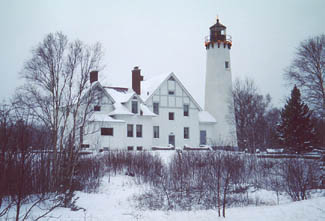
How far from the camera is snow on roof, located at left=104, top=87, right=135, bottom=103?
3588 cm

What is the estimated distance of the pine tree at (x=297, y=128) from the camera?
99.3ft

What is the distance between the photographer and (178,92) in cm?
Result: 4034

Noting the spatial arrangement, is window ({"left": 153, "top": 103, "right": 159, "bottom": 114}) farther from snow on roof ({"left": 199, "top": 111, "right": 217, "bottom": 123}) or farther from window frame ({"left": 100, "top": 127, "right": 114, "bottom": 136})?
window frame ({"left": 100, "top": 127, "right": 114, "bottom": 136})

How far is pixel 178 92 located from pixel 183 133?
4.77 m

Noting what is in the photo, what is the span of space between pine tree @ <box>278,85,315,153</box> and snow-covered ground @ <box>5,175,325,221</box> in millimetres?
13351

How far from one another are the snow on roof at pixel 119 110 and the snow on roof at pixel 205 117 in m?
10.1

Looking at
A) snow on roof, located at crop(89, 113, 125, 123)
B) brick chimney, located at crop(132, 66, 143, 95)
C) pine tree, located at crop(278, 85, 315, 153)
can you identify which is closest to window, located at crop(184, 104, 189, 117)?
brick chimney, located at crop(132, 66, 143, 95)

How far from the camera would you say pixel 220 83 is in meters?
41.5

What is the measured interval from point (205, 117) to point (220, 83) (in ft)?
14.5

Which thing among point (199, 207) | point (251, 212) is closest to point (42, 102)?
point (199, 207)

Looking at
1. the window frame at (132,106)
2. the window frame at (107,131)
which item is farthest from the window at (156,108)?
the window frame at (107,131)

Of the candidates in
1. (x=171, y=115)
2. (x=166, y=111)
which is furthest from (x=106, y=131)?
(x=171, y=115)

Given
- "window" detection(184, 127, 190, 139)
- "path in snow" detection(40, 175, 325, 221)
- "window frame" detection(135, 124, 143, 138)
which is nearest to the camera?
"path in snow" detection(40, 175, 325, 221)

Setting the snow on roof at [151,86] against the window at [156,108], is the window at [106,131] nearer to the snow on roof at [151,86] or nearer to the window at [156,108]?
the snow on roof at [151,86]
